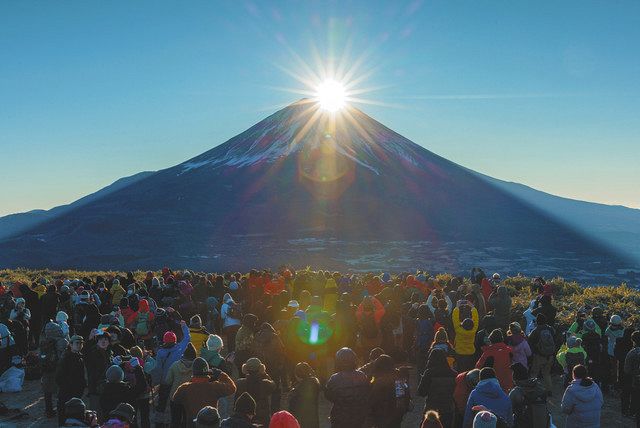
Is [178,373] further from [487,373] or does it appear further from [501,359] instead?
[501,359]

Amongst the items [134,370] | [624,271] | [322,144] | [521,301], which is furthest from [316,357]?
[322,144]

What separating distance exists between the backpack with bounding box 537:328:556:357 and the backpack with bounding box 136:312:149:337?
286 inches

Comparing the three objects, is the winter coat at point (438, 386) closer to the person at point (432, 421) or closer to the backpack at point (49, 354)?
the person at point (432, 421)

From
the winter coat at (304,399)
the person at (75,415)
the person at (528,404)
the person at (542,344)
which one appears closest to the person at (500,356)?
the person at (542,344)

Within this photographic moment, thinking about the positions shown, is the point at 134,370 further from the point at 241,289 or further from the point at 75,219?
the point at 75,219

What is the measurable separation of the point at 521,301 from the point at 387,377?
12.9 m

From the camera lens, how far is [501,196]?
117250 millimetres

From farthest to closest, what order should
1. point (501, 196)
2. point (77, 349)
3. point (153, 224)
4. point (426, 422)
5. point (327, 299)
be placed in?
point (501, 196) < point (153, 224) < point (327, 299) < point (77, 349) < point (426, 422)

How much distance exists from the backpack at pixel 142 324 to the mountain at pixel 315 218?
48.8 meters

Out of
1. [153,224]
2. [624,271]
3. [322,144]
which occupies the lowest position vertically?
[624,271]

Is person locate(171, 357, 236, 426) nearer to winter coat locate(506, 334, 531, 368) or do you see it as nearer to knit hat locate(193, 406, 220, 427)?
knit hat locate(193, 406, 220, 427)

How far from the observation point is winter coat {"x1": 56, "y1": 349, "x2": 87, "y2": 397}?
770cm

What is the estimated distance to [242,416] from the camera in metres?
5.19

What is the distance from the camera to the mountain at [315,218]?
234ft
